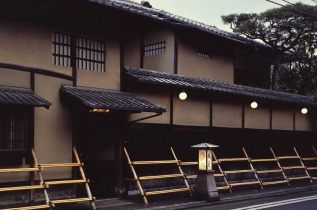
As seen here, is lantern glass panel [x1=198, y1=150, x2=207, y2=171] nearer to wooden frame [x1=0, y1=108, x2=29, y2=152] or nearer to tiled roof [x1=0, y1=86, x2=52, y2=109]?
tiled roof [x1=0, y1=86, x2=52, y2=109]

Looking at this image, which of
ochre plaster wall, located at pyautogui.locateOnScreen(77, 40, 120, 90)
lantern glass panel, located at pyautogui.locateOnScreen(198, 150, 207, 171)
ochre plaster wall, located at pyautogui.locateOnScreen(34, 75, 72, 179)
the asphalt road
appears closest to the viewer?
ochre plaster wall, located at pyautogui.locateOnScreen(34, 75, 72, 179)

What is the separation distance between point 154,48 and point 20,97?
991cm

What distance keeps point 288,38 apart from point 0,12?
22.7 m

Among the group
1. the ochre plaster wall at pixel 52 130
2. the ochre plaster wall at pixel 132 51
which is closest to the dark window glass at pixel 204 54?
the ochre plaster wall at pixel 132 51

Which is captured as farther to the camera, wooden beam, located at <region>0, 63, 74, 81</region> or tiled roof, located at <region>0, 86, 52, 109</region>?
wooden beam, located at <region>0, 63, 74, 81</region>

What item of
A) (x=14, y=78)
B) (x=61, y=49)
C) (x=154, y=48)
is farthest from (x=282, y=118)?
(x=14, y=78)

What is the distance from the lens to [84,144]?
15.6 meters

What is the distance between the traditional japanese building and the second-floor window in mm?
38

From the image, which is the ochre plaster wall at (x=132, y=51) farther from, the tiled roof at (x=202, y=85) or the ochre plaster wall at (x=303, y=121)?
the ochre plaster wall at (x=303, y=121)

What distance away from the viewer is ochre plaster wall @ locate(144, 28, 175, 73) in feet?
62.4

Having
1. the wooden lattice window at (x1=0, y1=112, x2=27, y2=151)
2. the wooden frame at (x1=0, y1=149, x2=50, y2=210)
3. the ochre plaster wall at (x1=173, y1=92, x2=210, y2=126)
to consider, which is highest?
the ochre plaster wall at (x1=173, y1=92, x2=210, y2=126)

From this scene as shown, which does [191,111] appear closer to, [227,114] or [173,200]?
[227,114]

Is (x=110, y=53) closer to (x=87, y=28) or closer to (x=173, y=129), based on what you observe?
(x=87, y=28)

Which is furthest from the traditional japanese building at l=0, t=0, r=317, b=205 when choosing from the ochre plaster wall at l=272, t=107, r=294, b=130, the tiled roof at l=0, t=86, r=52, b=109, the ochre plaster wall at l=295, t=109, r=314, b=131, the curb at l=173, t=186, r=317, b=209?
the curb at l=173, t=186, r=317, b=209
